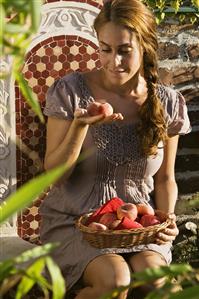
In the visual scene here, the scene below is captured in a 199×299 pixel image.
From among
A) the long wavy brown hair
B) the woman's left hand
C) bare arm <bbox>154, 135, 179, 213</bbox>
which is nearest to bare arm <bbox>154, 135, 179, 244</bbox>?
bare arm <bbox>154, 135, 179, 213</bbox>

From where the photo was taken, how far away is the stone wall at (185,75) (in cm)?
390

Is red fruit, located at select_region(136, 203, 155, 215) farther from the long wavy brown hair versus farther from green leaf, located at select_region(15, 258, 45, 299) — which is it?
green leaf, located at select_region(15, 258, 45, 299)

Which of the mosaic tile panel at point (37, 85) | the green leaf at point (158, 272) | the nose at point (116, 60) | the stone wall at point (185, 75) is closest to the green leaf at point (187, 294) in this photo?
the green leaf at point (158, 272)

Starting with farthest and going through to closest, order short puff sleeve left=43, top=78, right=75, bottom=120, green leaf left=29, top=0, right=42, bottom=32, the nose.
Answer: short puff sleeve left=43, top=78, right=75, bottom=120 → the nose → green leaf left=29, top=0, right=42, bottom=32

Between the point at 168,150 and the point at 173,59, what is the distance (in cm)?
65

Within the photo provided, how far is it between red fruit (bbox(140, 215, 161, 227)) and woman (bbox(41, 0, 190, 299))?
85mm

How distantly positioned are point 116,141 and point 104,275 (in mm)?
626

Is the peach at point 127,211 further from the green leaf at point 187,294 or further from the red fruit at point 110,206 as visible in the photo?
the green leaf at point 187,294

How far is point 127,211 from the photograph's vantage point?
291cm

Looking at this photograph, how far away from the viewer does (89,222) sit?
2.93 metres

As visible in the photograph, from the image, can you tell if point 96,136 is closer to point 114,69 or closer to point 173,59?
point 114,69

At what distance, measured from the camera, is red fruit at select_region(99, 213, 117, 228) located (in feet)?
9.36

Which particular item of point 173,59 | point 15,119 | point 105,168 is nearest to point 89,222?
point 105,168

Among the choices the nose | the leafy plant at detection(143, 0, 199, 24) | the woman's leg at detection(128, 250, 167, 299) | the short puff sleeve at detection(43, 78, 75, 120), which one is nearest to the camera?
the woman's leg at detection(128, 250, 167, 299)
